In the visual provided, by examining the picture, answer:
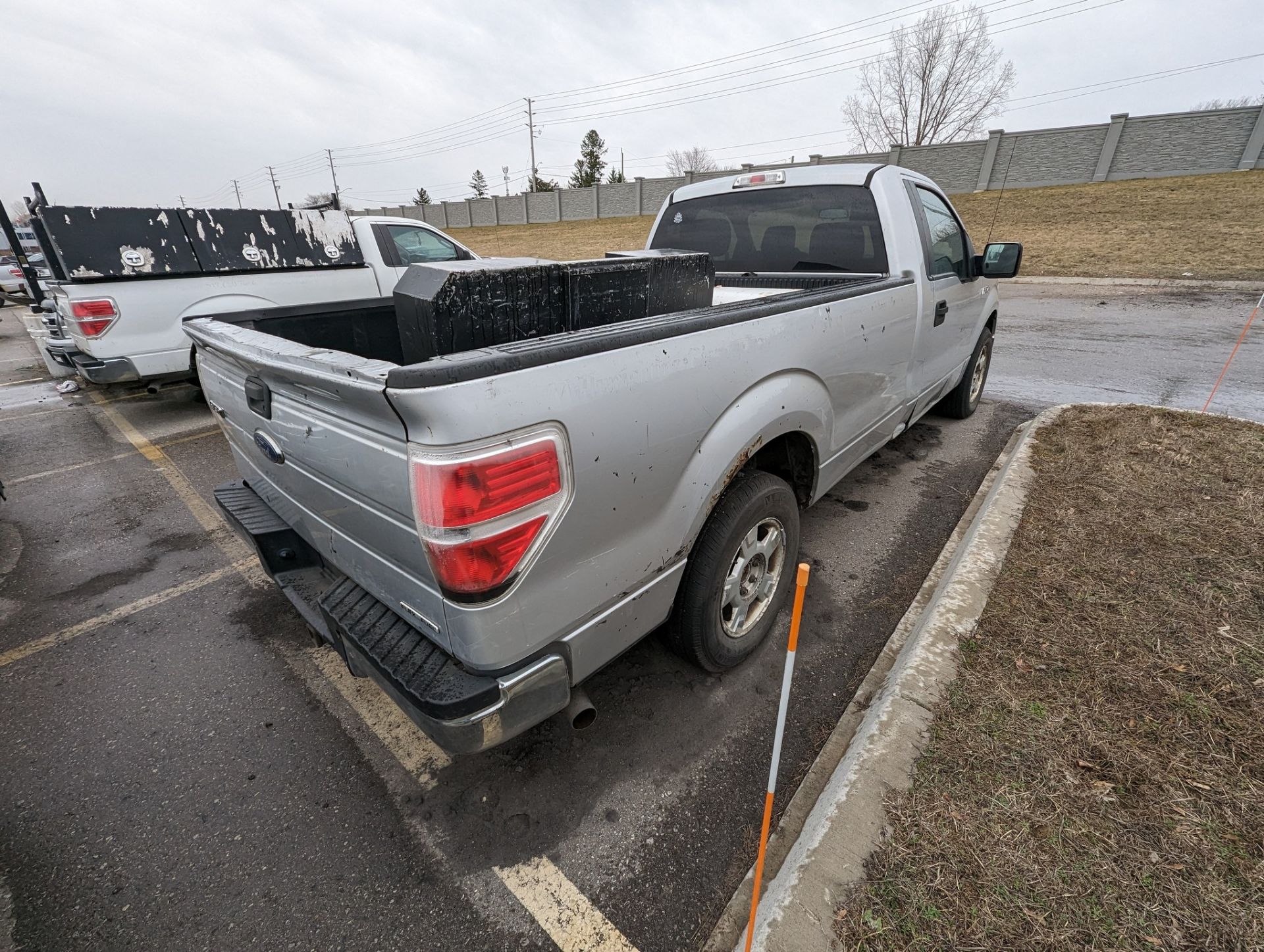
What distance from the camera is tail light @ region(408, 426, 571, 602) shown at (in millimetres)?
1267

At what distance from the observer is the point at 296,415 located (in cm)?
174

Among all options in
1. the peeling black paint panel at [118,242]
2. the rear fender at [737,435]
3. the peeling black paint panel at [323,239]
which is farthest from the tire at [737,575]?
the peeling black paint panel at [323,239]

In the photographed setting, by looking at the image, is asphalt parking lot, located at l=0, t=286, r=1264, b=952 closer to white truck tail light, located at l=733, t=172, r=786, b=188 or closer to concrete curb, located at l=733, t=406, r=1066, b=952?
concrete curb, located at l=733, t=406, r=1066, b=952

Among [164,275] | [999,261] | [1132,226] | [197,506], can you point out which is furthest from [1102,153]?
[197,506]

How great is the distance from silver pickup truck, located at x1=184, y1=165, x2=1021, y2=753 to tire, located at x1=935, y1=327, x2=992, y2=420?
2.72m

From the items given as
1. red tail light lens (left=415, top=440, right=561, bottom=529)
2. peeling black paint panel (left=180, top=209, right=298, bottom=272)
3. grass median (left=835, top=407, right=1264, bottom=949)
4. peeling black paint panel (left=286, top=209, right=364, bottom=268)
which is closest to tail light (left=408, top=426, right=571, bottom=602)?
red tail light lens (left=415, top=440, right=561, bottom=529)

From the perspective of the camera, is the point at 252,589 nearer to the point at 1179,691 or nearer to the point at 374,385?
the point at 374,385

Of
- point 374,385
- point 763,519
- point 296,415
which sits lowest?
point 763,519

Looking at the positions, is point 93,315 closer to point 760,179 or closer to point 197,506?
point 197,506

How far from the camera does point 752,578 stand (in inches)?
98.0

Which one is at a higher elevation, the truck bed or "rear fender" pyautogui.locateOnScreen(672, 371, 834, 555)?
the truck bed

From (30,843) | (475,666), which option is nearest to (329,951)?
(475,666)

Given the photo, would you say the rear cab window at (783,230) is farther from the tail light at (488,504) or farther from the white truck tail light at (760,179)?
the tail light at (488,504)

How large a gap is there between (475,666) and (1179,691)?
2.50 meters
